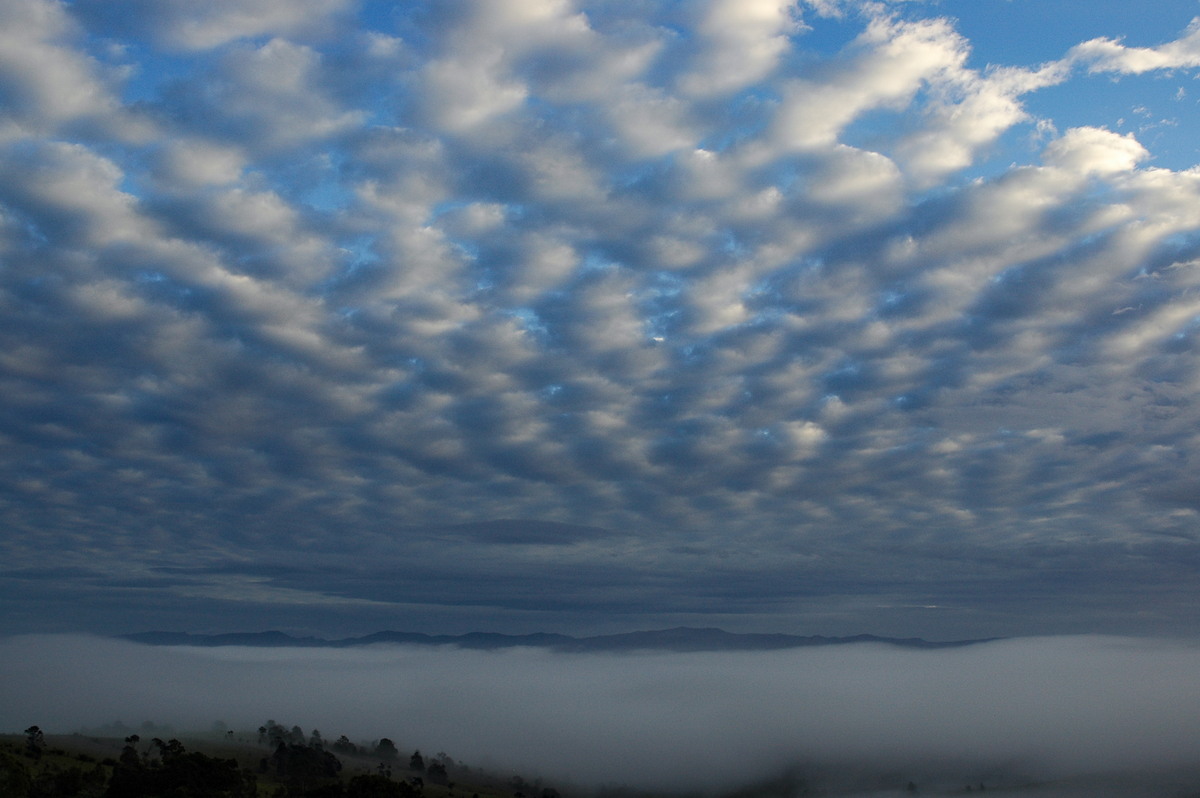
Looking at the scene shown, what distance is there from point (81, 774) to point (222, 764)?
135 ft

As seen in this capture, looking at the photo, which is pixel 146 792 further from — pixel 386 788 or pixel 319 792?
pixel 386 788

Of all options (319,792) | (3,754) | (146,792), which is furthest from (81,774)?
(319,792)

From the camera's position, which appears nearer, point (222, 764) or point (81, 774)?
point (222, 764)

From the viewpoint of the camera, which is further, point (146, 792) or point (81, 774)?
point (81, 774)

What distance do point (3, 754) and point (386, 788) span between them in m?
65.6

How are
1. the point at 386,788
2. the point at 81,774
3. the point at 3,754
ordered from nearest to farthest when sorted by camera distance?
1. the point at 386,788
2. the point at 3,754
3. the point at 81,774

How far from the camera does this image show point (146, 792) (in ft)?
461

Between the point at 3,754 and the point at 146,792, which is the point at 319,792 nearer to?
the point at 146,792

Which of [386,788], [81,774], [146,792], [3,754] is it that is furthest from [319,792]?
[81,774]

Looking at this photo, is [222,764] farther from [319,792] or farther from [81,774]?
[81,774]

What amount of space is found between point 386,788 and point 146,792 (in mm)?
37888

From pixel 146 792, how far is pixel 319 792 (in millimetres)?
27521

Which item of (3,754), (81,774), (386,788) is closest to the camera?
(386,788)

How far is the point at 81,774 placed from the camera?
17562cm
